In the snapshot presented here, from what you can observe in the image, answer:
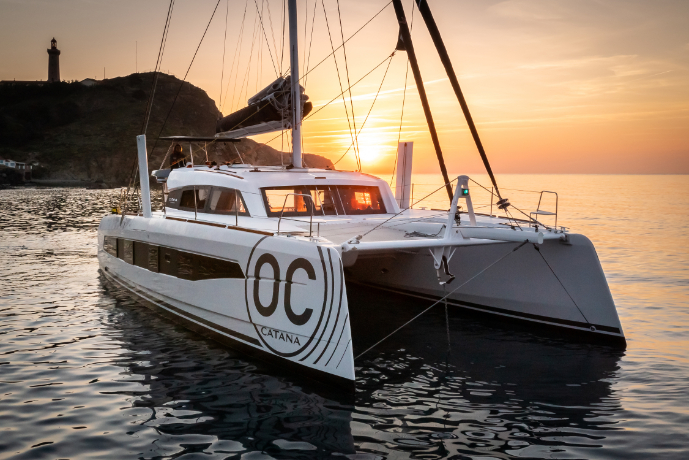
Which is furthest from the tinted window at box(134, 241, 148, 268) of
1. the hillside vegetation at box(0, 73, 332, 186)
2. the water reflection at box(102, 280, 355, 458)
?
the hillside vegetation at box(0, 73, 332, 186)

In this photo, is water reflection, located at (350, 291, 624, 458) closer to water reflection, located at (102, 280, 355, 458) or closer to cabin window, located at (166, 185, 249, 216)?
water reflection, located at (102, 280, 355, 458)

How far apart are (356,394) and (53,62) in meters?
156

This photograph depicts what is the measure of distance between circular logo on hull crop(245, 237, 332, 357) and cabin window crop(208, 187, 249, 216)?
2.32 metres

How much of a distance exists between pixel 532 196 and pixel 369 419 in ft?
204

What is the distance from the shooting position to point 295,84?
35.2 feet

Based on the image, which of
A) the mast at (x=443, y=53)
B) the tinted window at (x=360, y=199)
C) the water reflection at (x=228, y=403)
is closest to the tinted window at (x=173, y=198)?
the tinted window at (x=360, y=199)

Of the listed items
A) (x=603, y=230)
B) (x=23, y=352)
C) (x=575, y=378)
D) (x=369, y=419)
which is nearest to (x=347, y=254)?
(x=369, y=419)

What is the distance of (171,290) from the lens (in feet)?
28.7

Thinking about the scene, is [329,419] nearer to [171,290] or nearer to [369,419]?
[369,419]

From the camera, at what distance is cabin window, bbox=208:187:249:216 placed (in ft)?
29.1

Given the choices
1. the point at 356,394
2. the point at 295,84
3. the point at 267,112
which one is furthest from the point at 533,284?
the point at 267,112

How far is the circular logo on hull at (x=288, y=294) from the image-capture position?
19.5ft

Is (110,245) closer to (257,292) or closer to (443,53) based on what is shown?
(257,292)

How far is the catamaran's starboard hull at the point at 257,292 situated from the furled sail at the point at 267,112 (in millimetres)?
3241
